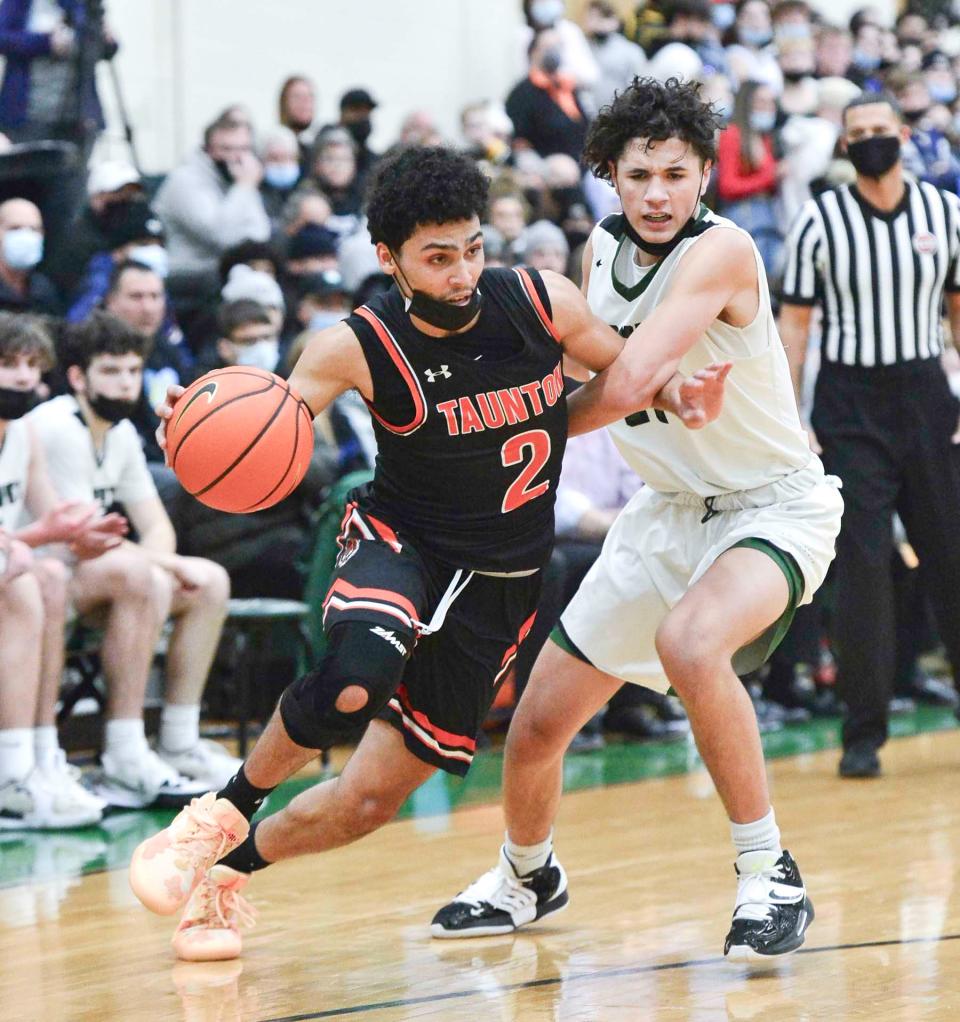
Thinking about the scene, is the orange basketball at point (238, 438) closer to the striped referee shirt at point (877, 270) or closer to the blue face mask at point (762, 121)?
the striped referee shirt at point (877, 270)

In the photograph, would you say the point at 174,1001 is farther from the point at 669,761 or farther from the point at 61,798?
the point at 669,761

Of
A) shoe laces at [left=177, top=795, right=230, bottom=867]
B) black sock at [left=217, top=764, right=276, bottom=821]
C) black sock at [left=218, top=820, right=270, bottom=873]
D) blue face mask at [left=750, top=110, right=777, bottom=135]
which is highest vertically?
blue face mask at [left=750, top=110, right=777, bottom=135]

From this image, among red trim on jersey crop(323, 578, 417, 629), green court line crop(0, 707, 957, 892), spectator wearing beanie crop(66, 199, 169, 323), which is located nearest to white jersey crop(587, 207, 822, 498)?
red trim on jersey crop(323, 578, 417, 629)

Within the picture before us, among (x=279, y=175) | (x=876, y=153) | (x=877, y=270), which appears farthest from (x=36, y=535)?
(x=279, y=175)

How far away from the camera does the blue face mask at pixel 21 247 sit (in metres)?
7.97

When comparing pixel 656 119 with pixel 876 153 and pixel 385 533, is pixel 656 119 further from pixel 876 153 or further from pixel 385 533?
pixel 876 153

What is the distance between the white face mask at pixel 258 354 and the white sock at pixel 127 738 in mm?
1978

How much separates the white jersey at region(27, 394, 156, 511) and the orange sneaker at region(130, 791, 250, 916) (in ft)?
8.02

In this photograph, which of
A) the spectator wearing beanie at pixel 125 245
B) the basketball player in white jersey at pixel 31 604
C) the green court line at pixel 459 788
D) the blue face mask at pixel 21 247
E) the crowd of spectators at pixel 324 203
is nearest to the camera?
the green court line at pixel 459 788

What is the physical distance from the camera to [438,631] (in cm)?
416

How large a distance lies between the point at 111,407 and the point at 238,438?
2.80m

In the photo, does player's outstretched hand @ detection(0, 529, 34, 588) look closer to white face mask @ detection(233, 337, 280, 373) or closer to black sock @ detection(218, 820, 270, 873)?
black sock @ detection(218, 820, 270, 873)

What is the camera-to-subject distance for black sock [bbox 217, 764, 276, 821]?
4.17 meters

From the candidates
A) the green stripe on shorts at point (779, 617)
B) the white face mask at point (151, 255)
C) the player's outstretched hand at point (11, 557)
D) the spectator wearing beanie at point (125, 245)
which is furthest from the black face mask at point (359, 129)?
the green stripe on shorts at point (779, 617)
